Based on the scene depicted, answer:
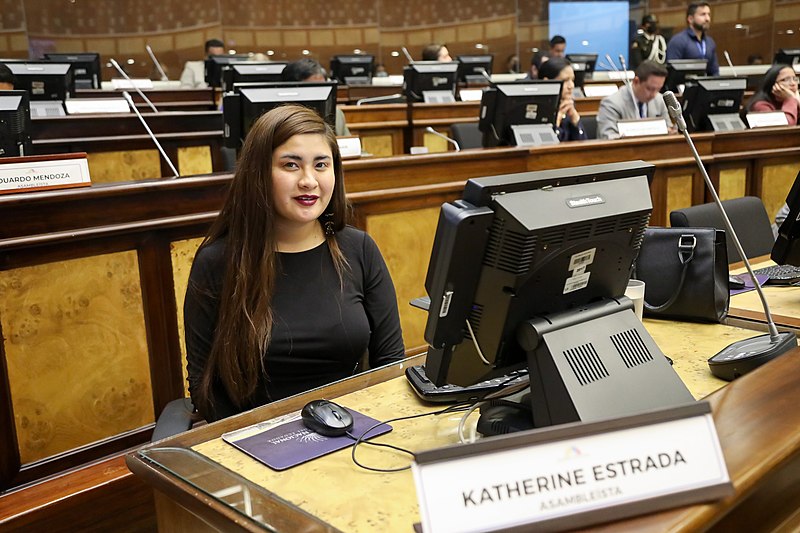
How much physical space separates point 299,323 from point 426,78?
4.63m

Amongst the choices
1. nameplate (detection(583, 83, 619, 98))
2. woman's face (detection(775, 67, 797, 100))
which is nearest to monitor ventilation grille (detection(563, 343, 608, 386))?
woman's face (detection(775, 67, 797, 100))

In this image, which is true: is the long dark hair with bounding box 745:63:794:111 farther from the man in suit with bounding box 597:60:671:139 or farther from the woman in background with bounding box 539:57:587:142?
the woman in background with bounding box 539:57:587:142

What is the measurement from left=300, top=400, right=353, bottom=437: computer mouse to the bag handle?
0.79 meters

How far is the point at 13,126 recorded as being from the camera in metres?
2.83

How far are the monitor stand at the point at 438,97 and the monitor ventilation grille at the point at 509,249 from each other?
5074 mm

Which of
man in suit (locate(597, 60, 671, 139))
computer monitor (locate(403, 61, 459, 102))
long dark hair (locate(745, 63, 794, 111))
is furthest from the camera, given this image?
computer monitor (locate(403, 61, 459, 102))

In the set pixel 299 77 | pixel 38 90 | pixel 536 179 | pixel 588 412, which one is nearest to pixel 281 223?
pixel 536 179

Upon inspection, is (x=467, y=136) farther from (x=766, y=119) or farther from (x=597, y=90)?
(x=597, y=90)

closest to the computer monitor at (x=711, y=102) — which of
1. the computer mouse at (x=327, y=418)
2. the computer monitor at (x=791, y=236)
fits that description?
the computer monitor at (x=791, y=236)

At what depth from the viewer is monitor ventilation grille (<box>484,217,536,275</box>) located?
3.18 feet

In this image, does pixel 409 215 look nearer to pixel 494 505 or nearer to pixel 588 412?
pixel 588 412

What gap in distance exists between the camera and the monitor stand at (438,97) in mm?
5965

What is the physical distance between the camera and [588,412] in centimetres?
97

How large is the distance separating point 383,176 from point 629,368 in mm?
1949
